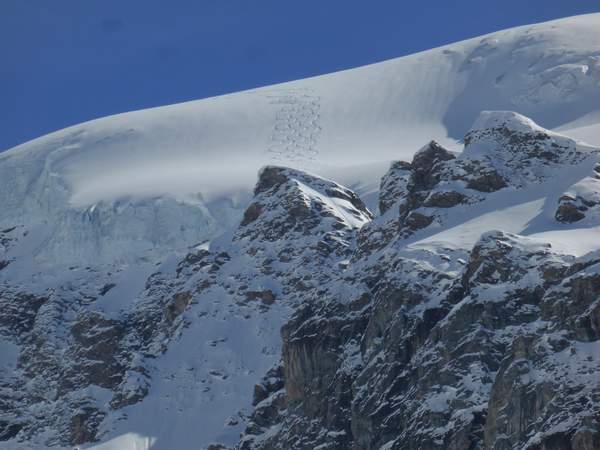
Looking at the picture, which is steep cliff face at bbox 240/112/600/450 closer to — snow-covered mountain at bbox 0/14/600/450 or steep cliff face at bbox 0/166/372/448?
snow-covered mountain at bbox 0/14/600/450

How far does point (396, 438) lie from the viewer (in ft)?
397

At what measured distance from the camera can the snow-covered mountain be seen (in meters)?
112

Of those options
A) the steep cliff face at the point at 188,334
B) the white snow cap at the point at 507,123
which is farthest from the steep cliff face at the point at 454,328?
the steep cliff face at the point at 188,334

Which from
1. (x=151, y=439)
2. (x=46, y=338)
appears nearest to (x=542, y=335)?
(x=151, y=439)

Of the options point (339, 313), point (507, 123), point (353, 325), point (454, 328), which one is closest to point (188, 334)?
point (339, 313)

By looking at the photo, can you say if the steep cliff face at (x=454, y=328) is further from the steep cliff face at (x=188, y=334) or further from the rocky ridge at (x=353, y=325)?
the steep cliff face at (x=188, y=334)

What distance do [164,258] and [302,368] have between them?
56.0 m

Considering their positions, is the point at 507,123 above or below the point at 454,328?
above

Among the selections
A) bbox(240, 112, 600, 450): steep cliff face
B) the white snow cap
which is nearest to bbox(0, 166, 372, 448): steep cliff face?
bbox(240, 112, 600, 450): steep cliff face

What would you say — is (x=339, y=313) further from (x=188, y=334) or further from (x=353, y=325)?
(x=188, y=334)

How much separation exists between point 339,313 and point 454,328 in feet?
66.9

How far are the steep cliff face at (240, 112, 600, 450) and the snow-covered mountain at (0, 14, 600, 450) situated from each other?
0.14 meters

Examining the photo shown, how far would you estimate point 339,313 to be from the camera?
138 meters

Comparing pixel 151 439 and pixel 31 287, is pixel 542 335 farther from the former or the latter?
pixel 31 287
